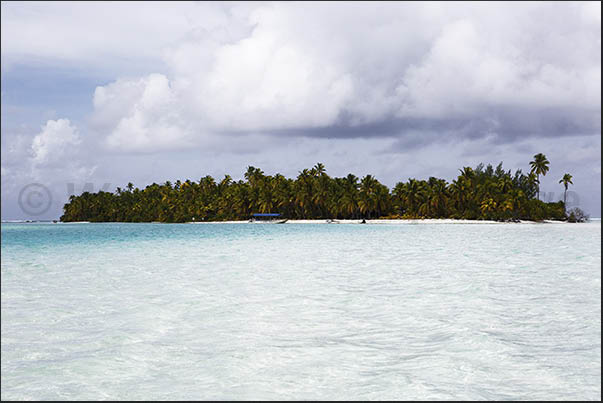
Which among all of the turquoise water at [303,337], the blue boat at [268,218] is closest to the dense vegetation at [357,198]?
the blue boat at [268,218]

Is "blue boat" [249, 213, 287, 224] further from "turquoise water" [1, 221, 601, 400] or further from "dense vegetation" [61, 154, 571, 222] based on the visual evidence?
"turquoise water" [1, 221, 601, 400]

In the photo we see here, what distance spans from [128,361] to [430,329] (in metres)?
5.63

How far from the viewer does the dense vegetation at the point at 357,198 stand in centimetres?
10338

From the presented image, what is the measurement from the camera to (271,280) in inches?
714

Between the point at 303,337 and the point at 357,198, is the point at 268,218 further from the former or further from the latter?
the point at 303,337

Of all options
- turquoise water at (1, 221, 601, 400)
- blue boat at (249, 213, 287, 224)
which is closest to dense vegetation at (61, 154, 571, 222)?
blue boat at (249, 213, 287, 224)

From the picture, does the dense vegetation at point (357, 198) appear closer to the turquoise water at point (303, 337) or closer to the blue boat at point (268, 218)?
the blue boat at point (268, 218)

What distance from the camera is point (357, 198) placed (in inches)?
4286

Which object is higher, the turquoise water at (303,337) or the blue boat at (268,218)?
the blue boat at (268,218)

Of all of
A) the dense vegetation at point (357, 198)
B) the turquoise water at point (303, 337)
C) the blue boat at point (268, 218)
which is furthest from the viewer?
the blue boat at point (268, 218)

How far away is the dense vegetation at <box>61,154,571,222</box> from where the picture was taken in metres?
103

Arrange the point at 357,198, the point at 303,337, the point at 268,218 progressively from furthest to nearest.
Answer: the point at 268,218 < the point at 357,198 < the point at 303,337

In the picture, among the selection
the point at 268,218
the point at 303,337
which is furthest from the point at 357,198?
the point at 303,337

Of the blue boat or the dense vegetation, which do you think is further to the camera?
the blue boat
